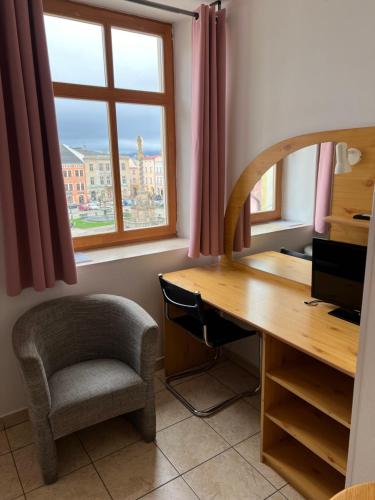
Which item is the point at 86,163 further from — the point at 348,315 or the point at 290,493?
the point at 290,493

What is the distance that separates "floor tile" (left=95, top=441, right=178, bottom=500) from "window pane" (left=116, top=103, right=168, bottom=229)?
1.54m

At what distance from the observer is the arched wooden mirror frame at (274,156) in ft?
5.77

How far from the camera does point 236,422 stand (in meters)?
2.17

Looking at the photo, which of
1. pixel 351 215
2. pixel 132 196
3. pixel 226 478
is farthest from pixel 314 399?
pixel 132 196

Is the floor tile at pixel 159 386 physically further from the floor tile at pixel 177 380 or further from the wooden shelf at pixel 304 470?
the wooden shelf at pixel 304 470

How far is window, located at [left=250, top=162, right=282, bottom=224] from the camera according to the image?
2.41m

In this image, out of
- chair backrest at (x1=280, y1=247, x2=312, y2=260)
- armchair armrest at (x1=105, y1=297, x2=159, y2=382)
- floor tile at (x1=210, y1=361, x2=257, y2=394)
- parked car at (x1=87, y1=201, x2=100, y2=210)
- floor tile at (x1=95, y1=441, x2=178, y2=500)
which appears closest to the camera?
floor tile at (x1=95, y1=441, x2=178, y2=500)

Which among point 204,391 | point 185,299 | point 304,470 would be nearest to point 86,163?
point 185,299

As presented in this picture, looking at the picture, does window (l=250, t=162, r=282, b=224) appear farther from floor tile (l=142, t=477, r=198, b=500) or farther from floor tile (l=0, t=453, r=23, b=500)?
floor tile (l=0, t=453, r=23, b=500)

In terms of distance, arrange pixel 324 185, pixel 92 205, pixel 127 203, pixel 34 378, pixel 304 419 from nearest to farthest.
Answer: pixel 34 378, pixel 304 419, pixel 324 185, pixel 92 205, pixel 127 203

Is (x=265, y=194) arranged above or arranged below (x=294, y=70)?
below

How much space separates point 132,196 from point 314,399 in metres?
1.87

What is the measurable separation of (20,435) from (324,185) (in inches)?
89.3

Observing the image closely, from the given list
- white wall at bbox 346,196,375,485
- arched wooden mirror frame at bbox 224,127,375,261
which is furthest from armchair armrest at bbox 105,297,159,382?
white wall at bbox 346,196,375,485
